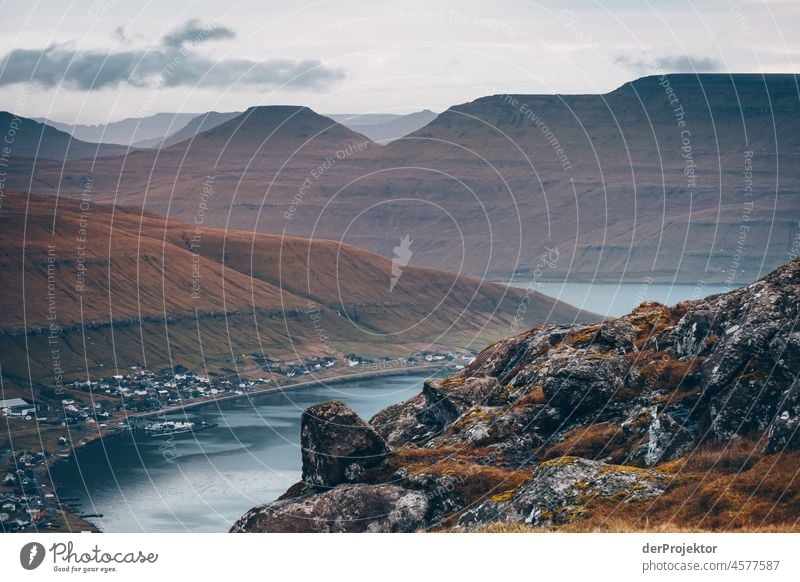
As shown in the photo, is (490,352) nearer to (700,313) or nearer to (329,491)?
(700,313)

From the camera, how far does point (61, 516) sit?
7082 inches

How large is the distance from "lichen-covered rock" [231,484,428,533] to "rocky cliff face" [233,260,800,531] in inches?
2.6

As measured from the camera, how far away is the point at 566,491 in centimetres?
4394

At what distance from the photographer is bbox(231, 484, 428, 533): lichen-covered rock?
4838cm

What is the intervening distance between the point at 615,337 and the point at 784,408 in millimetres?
14706
